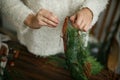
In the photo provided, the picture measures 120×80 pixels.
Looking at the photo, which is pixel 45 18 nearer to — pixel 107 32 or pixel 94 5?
pixel 94 5

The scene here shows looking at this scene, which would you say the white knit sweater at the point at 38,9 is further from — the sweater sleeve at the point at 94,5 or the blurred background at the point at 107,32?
the blurred background at the point at 107,32

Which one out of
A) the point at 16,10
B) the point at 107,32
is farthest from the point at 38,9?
the point at 107,32

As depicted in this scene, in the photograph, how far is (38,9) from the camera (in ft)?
2.22

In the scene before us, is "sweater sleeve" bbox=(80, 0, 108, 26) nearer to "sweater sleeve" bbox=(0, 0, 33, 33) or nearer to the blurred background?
"sweater sleeve" bbox=(0, 0, 33, 33)

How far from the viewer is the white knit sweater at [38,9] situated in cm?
64

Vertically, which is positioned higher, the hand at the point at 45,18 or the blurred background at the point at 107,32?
the hand at the point at 45,18

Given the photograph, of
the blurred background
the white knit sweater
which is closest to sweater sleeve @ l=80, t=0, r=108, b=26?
the white knit sweater

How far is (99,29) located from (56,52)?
930mm

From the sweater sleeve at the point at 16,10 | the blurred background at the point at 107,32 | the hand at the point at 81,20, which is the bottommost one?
the blurred background at the point at 107,32

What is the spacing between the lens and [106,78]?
68 cm

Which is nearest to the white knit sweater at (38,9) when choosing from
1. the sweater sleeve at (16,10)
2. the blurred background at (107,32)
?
the sweater sleeve at (16,10)

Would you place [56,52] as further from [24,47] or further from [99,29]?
[99,29]

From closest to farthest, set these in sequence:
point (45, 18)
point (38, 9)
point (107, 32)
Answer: point (45, 18) < point (38, 9) < point (107, 32)

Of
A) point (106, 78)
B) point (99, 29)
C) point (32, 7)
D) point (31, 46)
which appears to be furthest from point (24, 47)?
point (99, 29)
